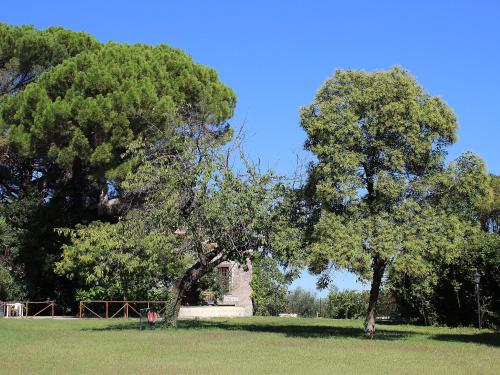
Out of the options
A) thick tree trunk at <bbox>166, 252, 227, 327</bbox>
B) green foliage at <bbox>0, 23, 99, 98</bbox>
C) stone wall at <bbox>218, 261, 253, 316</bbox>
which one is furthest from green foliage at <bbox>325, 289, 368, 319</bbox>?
→ green foliage at <bbox>0, 23, 99, 98</bbox>

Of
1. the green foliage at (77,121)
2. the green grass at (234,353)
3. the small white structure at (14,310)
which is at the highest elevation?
the green foliage at (77,121)

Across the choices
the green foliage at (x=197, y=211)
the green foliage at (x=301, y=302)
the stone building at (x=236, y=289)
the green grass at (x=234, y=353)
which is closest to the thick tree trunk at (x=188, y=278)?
the green foliage at (x=197, y=211)

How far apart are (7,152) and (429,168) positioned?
20350 millimetres

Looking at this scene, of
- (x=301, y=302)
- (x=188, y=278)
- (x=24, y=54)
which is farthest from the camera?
(x=301, y=302)

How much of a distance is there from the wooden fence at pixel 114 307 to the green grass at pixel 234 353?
11365mm

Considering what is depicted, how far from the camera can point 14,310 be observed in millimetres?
31172

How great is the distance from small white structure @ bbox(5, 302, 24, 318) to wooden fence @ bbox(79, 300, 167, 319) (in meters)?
2.80

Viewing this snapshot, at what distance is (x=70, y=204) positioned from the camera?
107 feet

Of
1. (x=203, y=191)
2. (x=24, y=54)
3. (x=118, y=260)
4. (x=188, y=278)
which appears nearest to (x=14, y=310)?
(x=118, y=260)

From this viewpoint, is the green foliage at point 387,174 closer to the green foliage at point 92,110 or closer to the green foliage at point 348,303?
the green foliage at point 92,110

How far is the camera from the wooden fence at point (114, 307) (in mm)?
31812

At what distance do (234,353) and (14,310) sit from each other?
20409 millimetres

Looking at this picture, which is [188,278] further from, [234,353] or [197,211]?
[234,353]

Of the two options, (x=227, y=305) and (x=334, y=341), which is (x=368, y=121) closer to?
(x=334, y=341)
